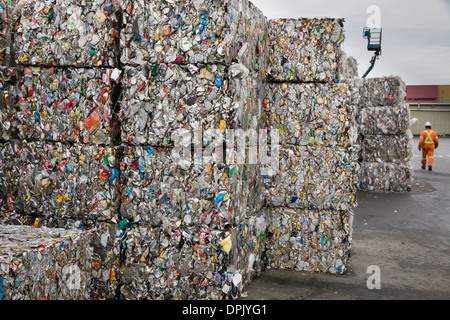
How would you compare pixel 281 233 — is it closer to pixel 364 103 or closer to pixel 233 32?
pixel 233 32

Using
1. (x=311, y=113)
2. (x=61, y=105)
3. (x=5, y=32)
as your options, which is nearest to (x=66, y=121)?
(x=61, y=105)

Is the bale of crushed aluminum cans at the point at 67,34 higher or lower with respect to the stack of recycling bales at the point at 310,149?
higher

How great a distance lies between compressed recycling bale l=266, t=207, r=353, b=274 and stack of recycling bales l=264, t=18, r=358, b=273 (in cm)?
1

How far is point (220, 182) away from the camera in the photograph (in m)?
3.59

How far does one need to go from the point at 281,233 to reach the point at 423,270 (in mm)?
1809

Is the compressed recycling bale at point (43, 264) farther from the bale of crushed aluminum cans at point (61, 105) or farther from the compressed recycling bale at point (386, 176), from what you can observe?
the compressed recycling bale at point (386, 176)

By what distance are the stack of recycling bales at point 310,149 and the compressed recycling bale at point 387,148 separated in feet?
23.6

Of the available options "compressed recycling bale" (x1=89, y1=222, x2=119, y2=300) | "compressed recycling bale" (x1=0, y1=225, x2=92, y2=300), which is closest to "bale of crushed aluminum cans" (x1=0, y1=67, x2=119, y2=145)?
"compressed recycling bale" (x1=89, y1=222, x2=119, y2=300)

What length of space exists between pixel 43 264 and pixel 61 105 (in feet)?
4.87

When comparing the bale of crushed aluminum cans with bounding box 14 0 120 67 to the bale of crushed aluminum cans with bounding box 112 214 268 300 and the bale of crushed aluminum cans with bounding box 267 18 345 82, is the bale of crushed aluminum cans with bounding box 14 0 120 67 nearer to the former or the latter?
the bale of crushed aluminum cans with bounding box 112 214 268 300

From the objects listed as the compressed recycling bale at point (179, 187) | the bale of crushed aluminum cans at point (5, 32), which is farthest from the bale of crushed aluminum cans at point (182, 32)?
the bale of crushed aluminum cans at point (5, 32)

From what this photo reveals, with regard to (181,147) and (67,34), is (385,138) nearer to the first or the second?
(181,147)

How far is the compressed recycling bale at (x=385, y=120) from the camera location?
11.6m

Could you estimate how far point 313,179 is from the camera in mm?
5070
